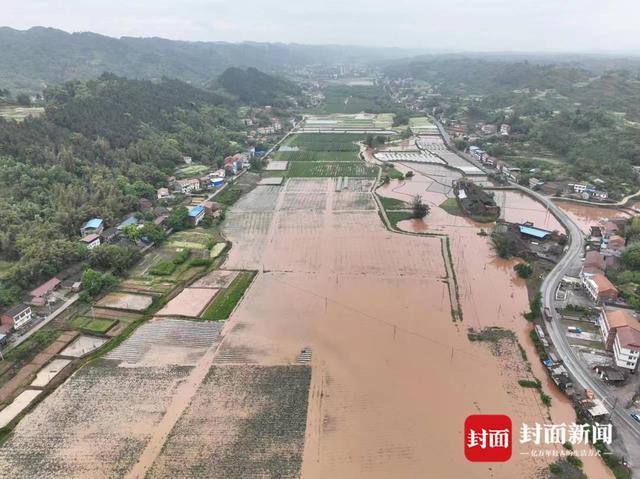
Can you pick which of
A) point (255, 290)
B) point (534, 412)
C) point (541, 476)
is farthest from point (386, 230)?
point (541, 476)

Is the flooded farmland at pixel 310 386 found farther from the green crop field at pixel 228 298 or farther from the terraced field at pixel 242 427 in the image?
the green crop field at pixel 228 298

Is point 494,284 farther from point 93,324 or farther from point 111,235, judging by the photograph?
point 111,235

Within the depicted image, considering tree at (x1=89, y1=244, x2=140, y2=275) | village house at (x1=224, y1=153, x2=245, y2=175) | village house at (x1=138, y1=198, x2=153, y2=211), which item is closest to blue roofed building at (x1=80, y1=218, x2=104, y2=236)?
tree at (x1=89, y1=244, x2=140, y2=275)

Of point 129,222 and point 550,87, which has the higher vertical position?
point 550,87

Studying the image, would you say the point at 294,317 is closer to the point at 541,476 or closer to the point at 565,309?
the point at 541,476

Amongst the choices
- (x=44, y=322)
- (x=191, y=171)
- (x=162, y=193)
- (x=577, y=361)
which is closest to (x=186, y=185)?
(x=162, y=193)

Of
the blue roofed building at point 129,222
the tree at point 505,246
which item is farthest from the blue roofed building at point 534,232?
the blue roofed building at point 129,222

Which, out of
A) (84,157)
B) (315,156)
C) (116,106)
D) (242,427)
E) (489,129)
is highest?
(116,106)
